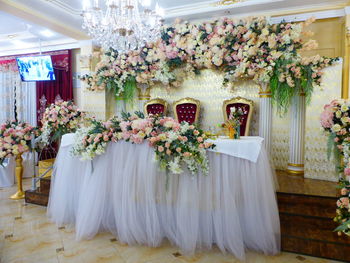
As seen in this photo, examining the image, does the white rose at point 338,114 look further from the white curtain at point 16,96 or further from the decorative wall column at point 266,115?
the white curtain at point 16,96

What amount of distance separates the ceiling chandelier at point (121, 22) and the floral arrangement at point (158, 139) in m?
1.30

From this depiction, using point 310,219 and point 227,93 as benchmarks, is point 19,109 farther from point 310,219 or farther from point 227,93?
point 310,219

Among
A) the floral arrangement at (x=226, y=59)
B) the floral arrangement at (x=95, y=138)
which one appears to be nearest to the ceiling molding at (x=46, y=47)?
the floral arrangement at (x=226, y=59)

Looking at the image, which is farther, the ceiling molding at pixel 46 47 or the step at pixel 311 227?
the ceiling molding at pixel 46 47

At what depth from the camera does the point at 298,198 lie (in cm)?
362

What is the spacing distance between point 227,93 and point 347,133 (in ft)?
10.7

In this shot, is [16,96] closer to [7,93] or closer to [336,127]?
[7,93]

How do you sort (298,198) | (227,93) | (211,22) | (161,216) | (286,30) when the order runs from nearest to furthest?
1. (161,216)
2. (298,198)
3. (286,30)
4. (211,22)
5. (227,93)

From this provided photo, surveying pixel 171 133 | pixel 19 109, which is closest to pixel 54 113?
pixel 171 133

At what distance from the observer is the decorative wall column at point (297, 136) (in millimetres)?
5117

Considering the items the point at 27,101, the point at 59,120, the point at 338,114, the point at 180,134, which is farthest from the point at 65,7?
the point at 338,114

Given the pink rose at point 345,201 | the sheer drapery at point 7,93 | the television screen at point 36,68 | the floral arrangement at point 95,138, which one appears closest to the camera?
the pink rose at point 345,201

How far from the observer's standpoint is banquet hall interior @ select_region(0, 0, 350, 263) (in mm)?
2852

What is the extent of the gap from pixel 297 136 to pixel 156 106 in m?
3.13
